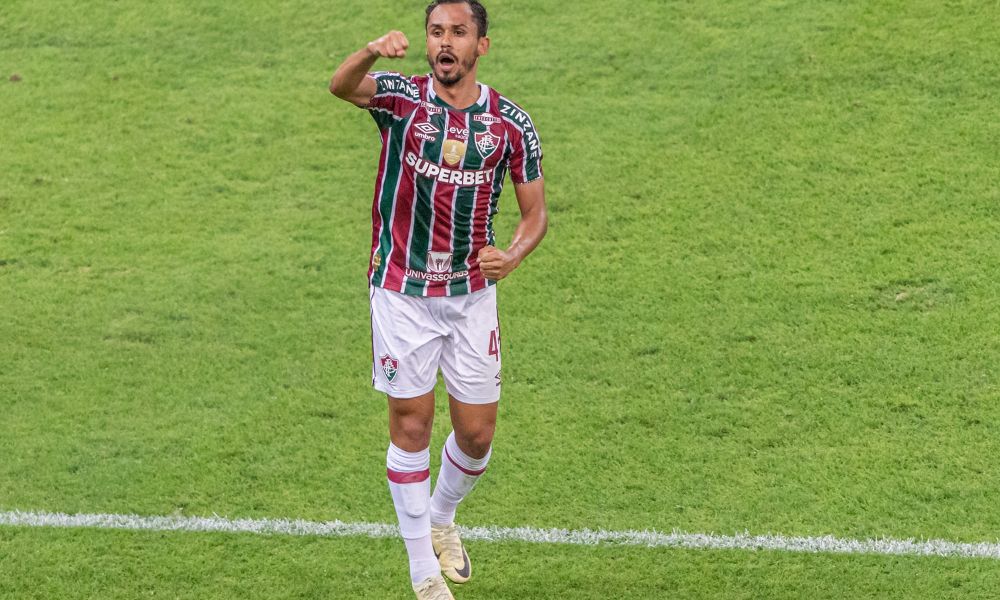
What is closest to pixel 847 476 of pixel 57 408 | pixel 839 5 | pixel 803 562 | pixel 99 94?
pixel 803 562

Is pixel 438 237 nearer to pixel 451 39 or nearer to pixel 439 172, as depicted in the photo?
pixel 439 172

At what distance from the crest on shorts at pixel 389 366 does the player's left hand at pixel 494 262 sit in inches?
22.9

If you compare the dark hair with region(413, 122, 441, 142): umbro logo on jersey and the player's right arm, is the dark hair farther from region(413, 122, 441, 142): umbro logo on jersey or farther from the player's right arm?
region(413, 122, 441, 142): umbro logo on jersey

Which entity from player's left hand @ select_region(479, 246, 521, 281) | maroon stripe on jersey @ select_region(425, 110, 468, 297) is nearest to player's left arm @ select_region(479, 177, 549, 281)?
player's left hand @ select_region(479, 246, 521, 281)

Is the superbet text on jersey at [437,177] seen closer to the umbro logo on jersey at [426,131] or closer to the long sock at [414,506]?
the umbro logo on jersey at [426,131]

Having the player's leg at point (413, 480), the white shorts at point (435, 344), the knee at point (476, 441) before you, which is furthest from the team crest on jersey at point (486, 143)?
the knee at point (476, 441)

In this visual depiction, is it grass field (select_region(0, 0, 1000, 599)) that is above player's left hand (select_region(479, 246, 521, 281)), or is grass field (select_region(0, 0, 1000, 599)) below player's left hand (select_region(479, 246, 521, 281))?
below

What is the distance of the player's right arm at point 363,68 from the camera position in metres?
5.10

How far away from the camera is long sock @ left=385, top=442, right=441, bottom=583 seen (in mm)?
5852

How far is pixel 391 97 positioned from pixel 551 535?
7.12ft

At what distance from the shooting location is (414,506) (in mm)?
5852

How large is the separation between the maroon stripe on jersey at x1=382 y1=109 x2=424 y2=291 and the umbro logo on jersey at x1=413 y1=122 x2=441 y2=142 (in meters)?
0.02

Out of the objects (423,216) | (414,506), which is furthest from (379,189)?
(414,506)

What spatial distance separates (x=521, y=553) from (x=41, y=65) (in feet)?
21.7
